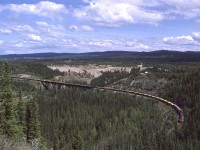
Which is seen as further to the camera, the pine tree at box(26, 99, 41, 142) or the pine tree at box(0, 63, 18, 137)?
the pine tree at box(26, 99, 41, 142)

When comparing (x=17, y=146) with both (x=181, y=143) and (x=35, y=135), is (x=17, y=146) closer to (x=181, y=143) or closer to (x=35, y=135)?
(x=35, y=135)

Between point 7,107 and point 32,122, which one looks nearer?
point 7,107

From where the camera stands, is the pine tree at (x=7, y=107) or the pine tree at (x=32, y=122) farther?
the pine tree at (x=32, y=122)

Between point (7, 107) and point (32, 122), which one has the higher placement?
point (7, 107)

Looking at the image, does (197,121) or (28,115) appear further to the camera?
(197,121)

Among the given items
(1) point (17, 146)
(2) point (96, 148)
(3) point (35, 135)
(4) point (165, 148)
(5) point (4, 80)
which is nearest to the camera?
(1) point (17, 146)

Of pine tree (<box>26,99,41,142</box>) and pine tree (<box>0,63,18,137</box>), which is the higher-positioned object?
pine tree (<box>0,63,18,137</box>)

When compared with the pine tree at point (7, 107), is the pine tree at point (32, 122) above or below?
below

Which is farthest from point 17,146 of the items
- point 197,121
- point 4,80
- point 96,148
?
point 197,121
